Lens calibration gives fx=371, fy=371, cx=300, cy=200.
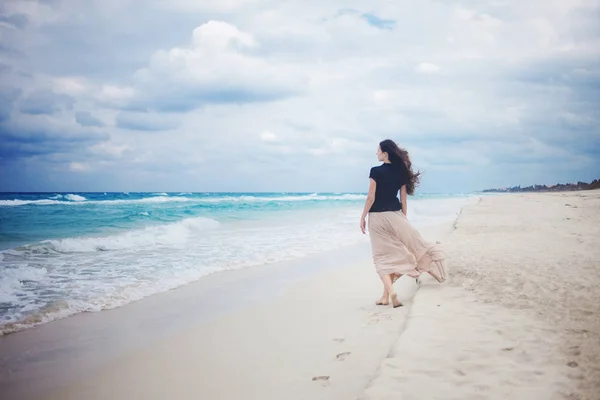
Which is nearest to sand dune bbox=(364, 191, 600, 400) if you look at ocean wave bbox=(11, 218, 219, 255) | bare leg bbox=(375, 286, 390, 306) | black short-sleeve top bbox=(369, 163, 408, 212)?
bare leg bbox=(375, 286, 390, 306)

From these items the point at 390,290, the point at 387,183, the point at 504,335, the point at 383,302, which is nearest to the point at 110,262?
the point at 383,302

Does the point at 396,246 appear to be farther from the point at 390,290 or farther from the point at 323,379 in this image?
the point at 323,379

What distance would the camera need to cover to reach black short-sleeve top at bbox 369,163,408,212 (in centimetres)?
520

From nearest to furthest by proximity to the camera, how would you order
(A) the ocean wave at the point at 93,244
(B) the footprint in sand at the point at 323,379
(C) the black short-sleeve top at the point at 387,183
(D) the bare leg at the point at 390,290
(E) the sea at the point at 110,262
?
(B) the footprint in sand at the point at 323,379
(D) the bare leg at the point at 390,290
(C) the black short-sleeve top at the point at 387,183
(E) the sea at the point at 110,262
(A) the ocean wave at the point at 93,244

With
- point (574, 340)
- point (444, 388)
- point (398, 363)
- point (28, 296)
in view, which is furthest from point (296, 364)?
point (28, 296)

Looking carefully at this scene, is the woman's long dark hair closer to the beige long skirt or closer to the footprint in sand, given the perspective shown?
the beige long skirt

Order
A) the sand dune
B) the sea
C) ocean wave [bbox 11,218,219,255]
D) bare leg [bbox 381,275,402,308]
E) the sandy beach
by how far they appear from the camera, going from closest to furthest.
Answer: the sand dune < the sandy beach < bare leg [bbox 381,275,402,308] < the sea < ocean wave [bbox 11,218,219,255]

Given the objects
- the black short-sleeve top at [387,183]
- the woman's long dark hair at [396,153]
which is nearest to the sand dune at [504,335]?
the black short-sleeve top at [387,183]

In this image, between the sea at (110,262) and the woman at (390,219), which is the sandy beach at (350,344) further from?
the sea at (110,262)

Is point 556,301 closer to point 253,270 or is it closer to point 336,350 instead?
point 336,350

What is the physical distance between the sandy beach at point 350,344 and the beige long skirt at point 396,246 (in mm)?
463

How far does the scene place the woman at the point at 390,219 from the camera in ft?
17.1

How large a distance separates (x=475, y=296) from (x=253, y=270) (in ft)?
16.2

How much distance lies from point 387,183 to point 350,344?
7.52 ft
